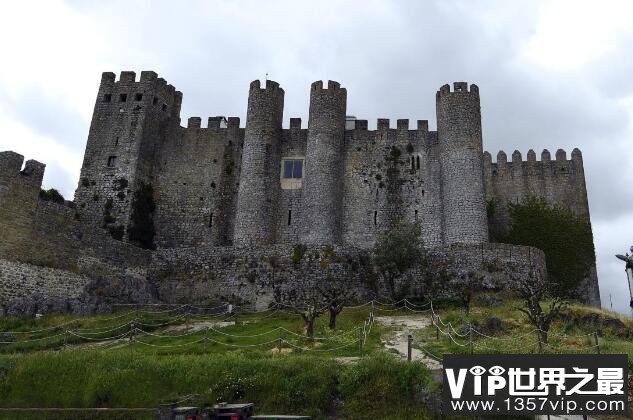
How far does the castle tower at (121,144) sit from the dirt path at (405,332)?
64.1ft

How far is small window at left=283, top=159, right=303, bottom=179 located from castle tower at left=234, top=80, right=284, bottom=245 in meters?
0.62

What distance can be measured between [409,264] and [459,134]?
35.0 feet

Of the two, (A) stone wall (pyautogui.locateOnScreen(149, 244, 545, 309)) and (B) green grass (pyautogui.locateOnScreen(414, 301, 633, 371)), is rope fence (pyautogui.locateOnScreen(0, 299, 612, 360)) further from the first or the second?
(A) stone wall (pyautogui.locateOnScreen(149, 244, 545, 309))

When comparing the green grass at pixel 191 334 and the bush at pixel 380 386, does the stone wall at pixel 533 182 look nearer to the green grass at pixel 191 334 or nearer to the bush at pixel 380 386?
the green grass at pixel 191 334

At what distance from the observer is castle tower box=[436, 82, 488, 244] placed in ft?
110

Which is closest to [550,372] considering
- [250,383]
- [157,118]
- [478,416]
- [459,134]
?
[478,416]

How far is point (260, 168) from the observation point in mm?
37125

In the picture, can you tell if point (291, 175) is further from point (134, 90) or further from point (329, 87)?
point (134, 90)

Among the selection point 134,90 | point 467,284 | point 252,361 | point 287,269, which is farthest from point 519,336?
point 134,90

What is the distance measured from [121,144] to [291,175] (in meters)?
11.5

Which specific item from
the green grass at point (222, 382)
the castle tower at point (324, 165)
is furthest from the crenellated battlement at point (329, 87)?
the green grass at point (222, 382)

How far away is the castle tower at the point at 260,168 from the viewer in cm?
3581

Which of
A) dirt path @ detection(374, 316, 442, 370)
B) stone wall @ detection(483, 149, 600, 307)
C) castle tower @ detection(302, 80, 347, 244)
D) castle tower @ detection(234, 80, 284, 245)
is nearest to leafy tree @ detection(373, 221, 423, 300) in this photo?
dirt path @ detection(374, 316, 442, 370)

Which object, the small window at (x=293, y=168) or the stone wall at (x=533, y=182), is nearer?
the small window at (x=293, y=168)
